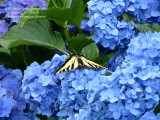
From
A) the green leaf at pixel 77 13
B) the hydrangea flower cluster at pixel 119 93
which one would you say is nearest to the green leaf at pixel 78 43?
the green leaf at pixel 77 13

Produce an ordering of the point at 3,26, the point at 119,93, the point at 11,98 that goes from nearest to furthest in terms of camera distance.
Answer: the point at 119,93
the point at 11,98
the point at 3,26

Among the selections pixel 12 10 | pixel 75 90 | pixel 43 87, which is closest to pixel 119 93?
pixel 75 90

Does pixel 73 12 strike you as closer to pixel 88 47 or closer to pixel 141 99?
pixel 88 47

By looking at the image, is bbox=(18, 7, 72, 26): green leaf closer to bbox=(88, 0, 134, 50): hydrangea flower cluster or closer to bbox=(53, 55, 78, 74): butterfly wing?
bbox=(88, 0, 134, 50): hydrangea flower cluster

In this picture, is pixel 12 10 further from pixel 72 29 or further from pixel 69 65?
pixel 69 65

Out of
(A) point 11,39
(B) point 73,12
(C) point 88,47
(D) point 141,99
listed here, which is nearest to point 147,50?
(D) point 141,99

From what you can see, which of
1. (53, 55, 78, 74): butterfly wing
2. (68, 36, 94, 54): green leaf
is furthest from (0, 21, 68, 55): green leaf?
(53, 55, 78, 74): butterfly wing
